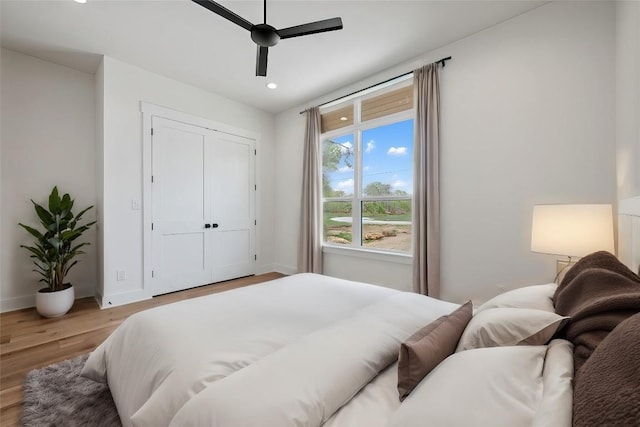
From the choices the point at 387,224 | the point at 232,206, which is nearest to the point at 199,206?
the point at 232,206

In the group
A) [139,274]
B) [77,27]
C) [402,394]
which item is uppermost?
[77,27]

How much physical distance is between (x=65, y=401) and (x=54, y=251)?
201 cm

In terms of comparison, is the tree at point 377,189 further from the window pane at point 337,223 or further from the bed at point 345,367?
the bed at point 345,367

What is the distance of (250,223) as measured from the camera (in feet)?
15.0

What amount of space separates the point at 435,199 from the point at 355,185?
3.85 ft

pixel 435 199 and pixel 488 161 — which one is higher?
pixel 488 161

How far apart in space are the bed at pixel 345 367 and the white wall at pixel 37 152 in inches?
108

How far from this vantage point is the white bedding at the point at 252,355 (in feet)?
2.43

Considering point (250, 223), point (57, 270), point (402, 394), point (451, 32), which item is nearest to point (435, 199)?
point (451, 32)

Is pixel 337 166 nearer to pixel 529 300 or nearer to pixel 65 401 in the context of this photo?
pixel 529 300

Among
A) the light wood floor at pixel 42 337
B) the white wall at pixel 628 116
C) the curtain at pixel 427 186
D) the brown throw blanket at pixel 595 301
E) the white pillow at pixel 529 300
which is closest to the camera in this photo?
the brown throw blanket at pixel 595 301

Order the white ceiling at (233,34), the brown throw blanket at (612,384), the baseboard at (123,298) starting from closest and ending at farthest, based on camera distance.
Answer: the brown throw blanket at (612,384), the white ceiling at (233,34), the baseboard at (123,298)

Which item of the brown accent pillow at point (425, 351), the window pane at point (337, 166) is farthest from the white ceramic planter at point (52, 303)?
the brown accent pillow at point (425, 351)

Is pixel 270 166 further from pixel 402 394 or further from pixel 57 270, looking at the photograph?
pixel 402 394
